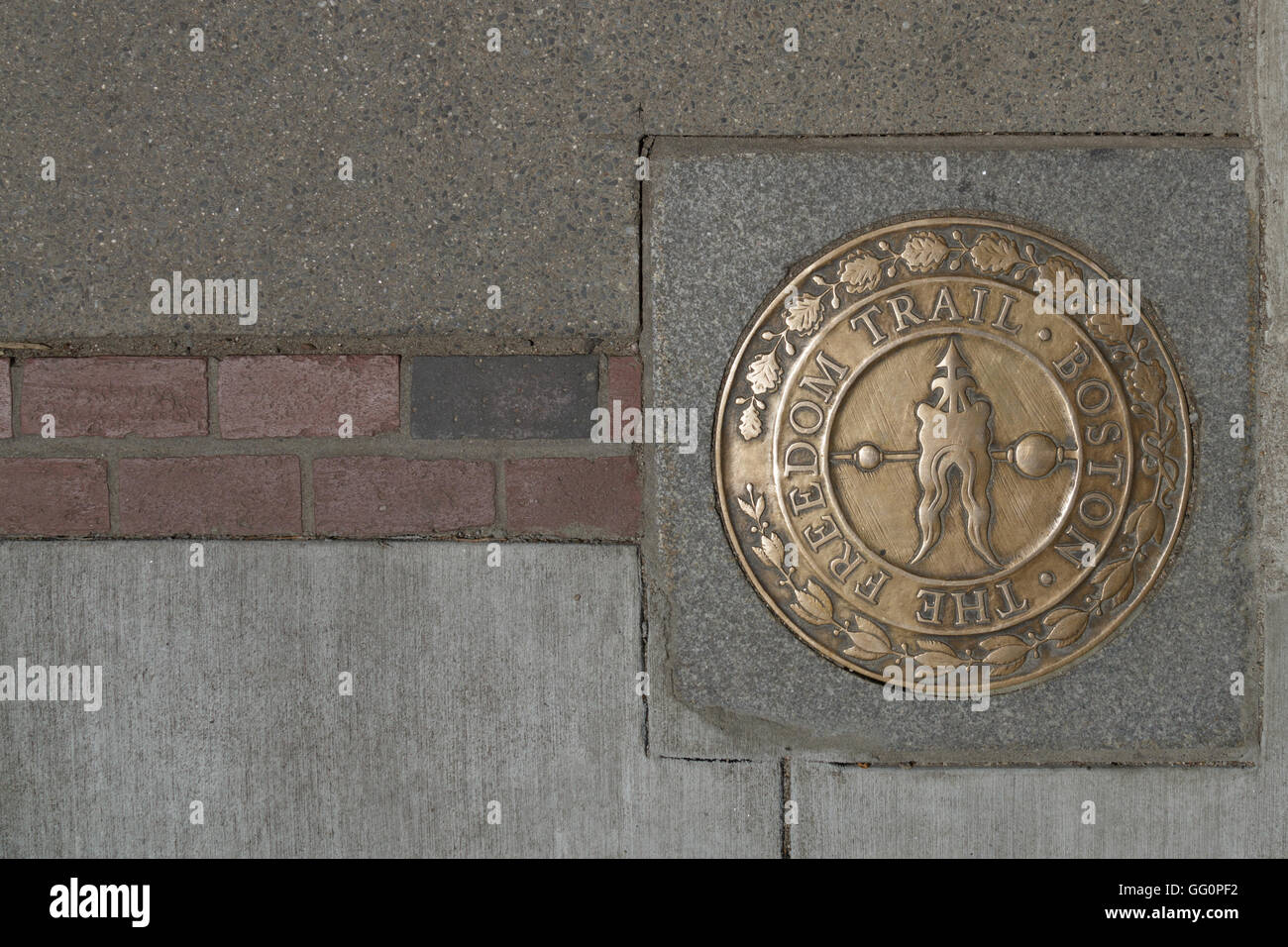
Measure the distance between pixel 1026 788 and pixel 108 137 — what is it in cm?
288

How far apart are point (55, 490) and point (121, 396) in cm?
30

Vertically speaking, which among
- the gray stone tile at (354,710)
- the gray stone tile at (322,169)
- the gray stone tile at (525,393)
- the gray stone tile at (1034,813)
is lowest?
the gray stone tile at (1034,813)

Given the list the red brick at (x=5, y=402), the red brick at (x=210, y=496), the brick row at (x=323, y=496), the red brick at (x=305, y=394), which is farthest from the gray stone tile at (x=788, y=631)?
the red brick at (x=5, y=402)

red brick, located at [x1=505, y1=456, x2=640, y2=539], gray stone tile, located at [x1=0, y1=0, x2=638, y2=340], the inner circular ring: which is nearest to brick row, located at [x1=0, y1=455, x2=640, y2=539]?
red brick, located at [x1=505, y1=456, x2=640, y2=539]

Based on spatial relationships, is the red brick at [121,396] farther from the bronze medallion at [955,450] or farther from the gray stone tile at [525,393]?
the bronze medallion at [955,450]

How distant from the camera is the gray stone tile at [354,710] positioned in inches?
86.7

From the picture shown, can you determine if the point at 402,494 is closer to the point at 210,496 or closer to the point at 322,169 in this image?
the point at 210,496

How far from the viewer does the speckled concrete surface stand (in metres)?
2.12

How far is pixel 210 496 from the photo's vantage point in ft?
7.25

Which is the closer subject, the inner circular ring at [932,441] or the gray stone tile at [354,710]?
the inner circular ring at [932,441]

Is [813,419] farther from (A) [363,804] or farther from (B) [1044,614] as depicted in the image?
(A) [363,804]

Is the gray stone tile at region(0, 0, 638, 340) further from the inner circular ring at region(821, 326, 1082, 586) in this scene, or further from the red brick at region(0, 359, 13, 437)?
the inner circular ring at region(821, 326, 1082, 586)

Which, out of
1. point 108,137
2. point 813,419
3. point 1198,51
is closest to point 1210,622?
point 813,419

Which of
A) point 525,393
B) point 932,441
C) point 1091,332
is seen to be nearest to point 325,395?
point 525,393
